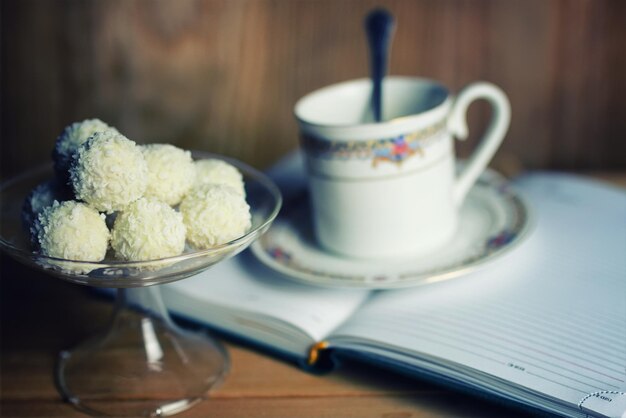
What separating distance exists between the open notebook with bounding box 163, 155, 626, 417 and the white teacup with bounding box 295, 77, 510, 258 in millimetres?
50

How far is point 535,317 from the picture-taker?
50 cm

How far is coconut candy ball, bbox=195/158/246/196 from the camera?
0.50 m

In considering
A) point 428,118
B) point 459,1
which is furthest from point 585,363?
point 459,1

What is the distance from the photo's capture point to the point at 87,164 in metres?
0.43

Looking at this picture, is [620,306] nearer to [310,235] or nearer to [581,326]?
[581,326]

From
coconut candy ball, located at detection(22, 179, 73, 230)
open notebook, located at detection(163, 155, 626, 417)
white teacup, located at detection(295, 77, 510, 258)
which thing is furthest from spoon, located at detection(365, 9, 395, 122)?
coconut candy ball, located at detection(22, 179, 73, 230)

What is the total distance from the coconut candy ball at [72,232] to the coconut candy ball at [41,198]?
0.09 feet

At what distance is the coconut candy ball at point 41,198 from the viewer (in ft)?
1.55

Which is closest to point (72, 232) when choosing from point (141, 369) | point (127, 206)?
point (127, 206)

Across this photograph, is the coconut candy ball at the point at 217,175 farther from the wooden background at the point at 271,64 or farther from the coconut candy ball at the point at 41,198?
the wooden background at the point at 271,64

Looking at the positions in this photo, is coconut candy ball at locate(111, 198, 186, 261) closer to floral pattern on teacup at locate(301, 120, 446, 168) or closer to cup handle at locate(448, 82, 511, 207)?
floral pattern on teacup at locate(301, 120, 446, 168)

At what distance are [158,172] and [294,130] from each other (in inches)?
16.8

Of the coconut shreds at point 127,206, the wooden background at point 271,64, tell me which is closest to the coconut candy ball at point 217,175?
the coconut shreds at point 127,206

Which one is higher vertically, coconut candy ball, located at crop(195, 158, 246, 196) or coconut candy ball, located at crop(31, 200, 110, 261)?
coconut candy ball, located at crop(195, 158, 246, 196)
